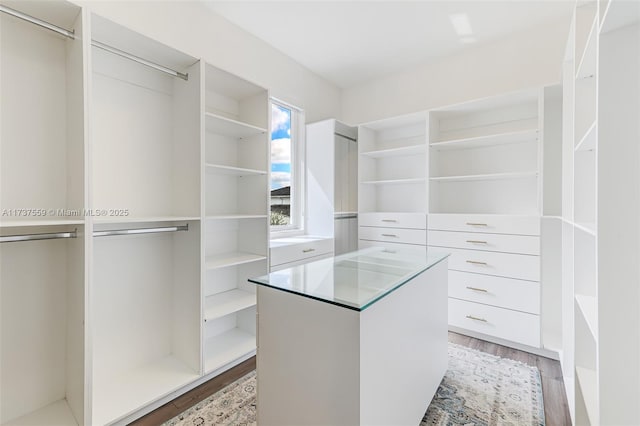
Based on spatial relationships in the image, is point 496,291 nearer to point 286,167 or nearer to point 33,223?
point 286,167

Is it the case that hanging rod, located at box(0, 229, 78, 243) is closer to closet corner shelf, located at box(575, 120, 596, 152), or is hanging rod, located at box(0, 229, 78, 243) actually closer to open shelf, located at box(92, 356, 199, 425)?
open shelf, located at box(92, 356, 199, 425)

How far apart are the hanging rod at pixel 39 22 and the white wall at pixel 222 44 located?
20 centimetres

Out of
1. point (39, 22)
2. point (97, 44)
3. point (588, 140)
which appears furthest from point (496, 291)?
point (39, 22)

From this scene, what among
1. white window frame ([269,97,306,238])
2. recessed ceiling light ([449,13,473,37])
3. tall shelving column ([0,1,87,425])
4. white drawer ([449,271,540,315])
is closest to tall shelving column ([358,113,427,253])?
white drawer ([449,271,540,315])

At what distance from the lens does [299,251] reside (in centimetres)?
276

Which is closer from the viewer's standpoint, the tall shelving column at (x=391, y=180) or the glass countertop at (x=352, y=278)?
the glass countertop at (x=352, y=278)

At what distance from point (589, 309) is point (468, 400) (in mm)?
935

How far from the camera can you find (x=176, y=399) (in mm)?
1823

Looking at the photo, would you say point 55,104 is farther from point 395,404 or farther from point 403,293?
point 395,404

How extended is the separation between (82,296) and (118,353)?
69 centimetres

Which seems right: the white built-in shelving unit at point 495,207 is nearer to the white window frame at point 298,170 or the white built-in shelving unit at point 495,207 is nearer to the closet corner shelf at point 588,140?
the closet corner shelf at point 588,140

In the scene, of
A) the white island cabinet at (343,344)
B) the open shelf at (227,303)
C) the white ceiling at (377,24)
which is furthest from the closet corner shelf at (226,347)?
the white ceiling at (377,24)

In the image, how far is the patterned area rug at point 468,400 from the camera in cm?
164

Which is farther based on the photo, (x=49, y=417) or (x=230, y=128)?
(x=230, y=128)
